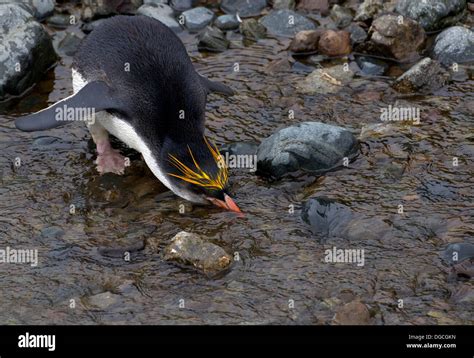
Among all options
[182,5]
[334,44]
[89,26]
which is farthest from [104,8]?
[334,44]

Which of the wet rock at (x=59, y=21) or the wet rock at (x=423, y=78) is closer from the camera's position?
the wet rock at (x=423, y=78)

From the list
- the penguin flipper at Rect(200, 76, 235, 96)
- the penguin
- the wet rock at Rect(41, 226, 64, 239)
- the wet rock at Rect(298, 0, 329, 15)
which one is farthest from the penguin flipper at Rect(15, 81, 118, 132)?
the wet rock at Rect(298, 0, 329, 15)

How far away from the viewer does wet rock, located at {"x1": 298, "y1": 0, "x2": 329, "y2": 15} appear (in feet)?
35.7

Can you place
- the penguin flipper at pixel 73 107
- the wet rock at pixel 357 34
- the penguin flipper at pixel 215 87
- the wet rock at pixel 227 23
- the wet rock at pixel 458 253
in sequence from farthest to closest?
the wet rock at pixel 227 23 < the wet rock at pixel 357 34 < the penguin flipper at pixel 215 87 < the penguin flipper at pixel 73 107 < the wet rock at pixel 458 253

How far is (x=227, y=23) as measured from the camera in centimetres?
1063

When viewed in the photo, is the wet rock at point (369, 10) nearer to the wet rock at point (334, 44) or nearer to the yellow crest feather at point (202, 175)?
the wet rock at point (334, 44)

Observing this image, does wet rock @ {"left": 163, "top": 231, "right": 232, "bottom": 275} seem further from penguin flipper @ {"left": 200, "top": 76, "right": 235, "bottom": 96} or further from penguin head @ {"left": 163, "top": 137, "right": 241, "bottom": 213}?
penguin flipper @ {"left": 200, "top": 76, "right": 235, "bottom": 96}

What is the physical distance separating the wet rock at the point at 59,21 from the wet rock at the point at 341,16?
333 centimetres

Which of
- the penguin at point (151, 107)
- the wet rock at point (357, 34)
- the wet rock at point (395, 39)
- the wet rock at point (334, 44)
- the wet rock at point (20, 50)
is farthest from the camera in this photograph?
the wet rock at point (357, 34)

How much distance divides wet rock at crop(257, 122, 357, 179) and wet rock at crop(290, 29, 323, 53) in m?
2.15

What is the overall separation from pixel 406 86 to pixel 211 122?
218 centimetres

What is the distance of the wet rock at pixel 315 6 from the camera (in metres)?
10.9

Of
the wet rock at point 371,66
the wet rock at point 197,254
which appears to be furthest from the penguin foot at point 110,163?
the wet rock at point 371,66

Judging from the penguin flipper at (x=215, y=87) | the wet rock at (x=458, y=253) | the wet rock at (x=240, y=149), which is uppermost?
the penguin flipper at (x=215, y=87)
